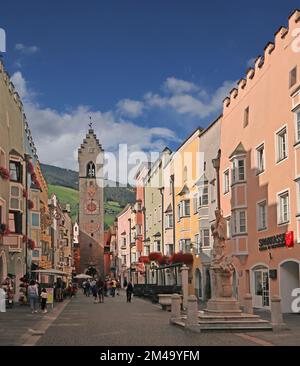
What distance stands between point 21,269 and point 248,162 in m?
18.6

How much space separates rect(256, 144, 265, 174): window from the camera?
3547cm

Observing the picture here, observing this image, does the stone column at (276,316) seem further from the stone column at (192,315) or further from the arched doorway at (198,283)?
the arched doorway at (198,283)

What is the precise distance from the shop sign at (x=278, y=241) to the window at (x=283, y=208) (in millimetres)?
775

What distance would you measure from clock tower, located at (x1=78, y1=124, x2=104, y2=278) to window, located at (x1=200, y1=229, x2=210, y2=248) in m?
74.6

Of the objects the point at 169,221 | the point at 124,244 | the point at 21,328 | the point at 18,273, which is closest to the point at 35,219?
the point at 18,273

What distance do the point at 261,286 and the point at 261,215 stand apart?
3.84 meters

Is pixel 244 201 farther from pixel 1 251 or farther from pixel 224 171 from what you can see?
pixel 1 251

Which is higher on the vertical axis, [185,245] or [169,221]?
[169,221]

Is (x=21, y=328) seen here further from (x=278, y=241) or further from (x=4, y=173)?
(x=4, y=173)

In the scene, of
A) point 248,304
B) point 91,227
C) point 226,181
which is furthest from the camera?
point 91,227

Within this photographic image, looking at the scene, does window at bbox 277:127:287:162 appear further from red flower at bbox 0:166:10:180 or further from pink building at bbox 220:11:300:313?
red flower at bbox 0:166:10:180

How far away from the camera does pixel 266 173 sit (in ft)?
114
